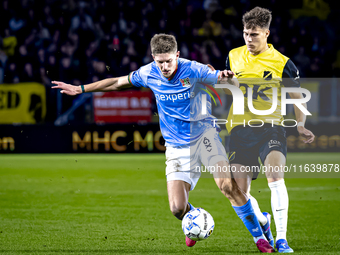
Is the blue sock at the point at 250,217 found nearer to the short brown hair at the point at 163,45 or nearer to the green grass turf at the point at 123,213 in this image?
the green grass turf at the point at 123,213

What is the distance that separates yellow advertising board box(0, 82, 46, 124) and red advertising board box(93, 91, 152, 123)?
4.66 feet

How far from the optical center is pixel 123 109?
44.4 feet

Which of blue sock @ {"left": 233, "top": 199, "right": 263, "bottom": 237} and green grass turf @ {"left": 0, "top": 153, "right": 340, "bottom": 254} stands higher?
blue sock @ {"left": 233, "top": 199, "right": 263, "bottom": 237}

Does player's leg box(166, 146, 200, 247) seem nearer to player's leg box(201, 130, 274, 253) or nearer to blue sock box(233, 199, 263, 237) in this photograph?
player's leg box(201, 130, 274, 253)

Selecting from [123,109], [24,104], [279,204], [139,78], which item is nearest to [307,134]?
[279,204]

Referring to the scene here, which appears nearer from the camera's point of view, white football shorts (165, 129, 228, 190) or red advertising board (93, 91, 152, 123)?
white football shorts (165, 129, 228, 190)

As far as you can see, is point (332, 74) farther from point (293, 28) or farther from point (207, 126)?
point (207, 126)

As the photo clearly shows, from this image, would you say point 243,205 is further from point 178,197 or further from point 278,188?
point 178,197

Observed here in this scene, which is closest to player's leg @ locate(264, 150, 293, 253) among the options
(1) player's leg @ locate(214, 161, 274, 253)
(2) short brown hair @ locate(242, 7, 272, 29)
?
(1) player's leg @ locate(214, 161, 274, 253)

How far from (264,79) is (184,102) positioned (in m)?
0.75

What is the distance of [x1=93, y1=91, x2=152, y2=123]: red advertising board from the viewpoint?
13.5 m

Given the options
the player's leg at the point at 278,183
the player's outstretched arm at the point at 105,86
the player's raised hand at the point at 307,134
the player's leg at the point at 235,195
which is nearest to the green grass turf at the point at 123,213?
the player's leg at the point at 235,195

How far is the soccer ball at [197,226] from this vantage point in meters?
4.34

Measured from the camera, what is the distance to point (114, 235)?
509 centimetres
